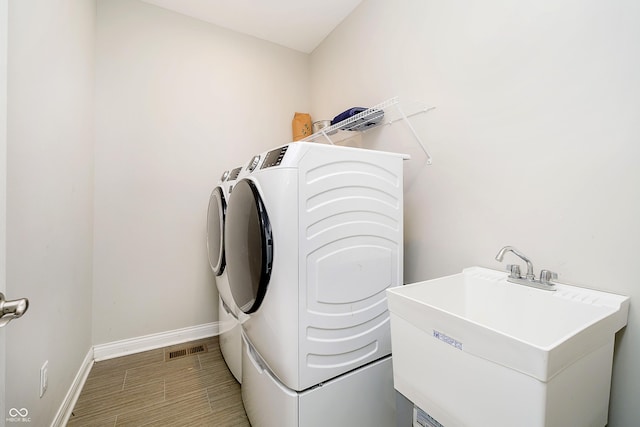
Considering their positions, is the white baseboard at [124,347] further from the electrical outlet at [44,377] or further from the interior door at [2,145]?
the interior door at [2,145]

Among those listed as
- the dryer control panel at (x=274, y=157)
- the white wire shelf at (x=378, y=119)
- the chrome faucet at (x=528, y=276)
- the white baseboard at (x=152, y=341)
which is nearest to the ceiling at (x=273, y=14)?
the white wire shelf at (x=378, y=119)

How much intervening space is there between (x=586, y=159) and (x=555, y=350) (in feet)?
2.71

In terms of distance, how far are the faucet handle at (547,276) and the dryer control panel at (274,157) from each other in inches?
47.3

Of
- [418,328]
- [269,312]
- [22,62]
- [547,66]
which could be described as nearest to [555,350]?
[418,328]

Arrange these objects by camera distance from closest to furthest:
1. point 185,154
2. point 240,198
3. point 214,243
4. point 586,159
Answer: point 586,159 < point 240,198 < point 214,243 < point 185,154

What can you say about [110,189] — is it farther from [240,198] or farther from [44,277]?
[240,198]

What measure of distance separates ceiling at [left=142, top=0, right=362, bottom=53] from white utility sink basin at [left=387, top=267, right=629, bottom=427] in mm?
2442

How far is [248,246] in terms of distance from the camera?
132cm

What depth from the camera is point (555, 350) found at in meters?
0.63

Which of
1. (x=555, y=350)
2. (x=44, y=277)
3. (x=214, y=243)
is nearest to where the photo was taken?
(x=555, y=350)

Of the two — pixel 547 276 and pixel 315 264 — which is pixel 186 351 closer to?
pixel 315 264

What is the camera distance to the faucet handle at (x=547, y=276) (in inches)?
43.0

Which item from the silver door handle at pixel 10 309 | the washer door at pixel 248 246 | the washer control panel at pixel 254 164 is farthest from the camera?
the washer control panel at pixel 254 164

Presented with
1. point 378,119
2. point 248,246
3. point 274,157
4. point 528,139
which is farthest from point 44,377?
point 528,139
